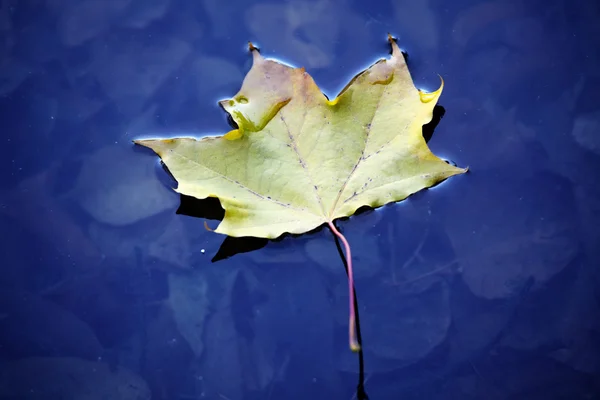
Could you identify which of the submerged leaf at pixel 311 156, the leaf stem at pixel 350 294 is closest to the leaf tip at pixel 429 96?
the submerged leaf at pixel 311 156

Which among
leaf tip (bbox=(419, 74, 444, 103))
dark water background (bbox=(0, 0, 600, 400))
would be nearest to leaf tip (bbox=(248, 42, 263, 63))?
dark water background (bbox=(0, 0, 600, 400))

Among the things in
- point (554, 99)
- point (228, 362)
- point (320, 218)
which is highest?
point (554, 99)

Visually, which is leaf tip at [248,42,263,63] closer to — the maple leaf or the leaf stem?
the maple leaf

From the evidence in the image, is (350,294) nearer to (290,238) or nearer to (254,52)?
(290,238)

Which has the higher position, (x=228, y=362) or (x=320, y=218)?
(x=320, y=218)

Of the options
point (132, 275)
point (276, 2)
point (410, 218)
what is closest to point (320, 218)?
point (410, 218)

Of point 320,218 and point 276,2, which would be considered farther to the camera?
point 276,2

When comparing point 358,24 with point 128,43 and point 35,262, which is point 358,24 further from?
point 35,262
